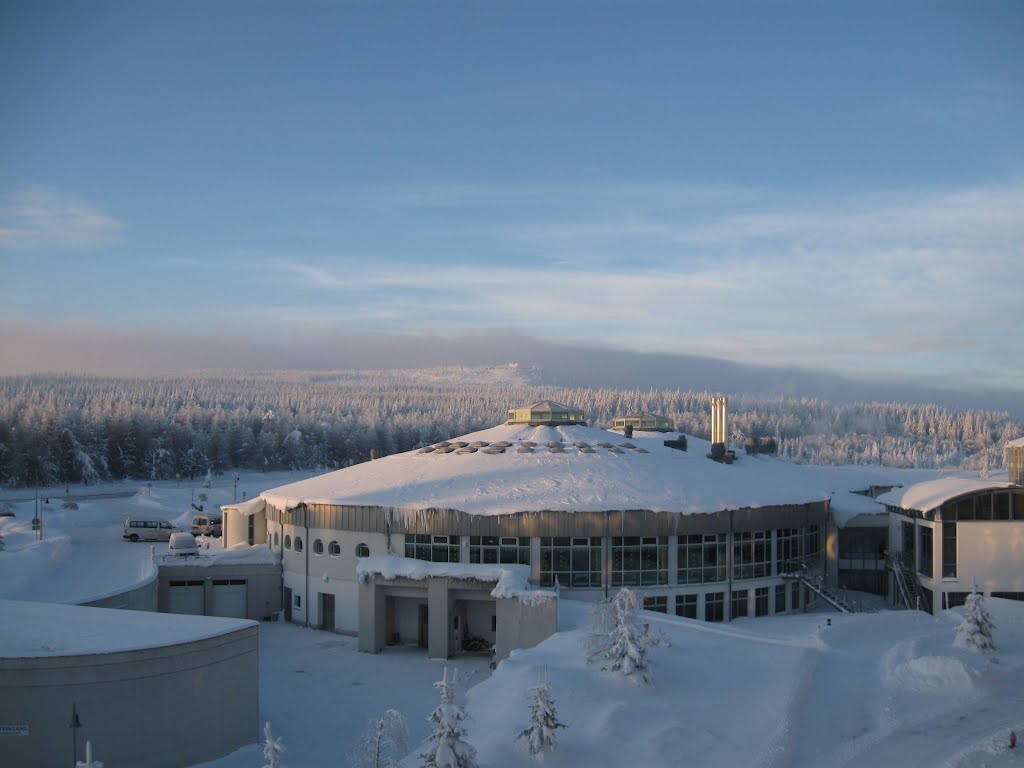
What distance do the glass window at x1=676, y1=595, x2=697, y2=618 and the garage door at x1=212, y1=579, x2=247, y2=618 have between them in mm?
18596

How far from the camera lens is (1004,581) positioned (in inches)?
1423

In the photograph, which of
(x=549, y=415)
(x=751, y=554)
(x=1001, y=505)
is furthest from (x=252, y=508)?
(x=1001, y=505)

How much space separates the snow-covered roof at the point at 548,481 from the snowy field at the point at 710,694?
4.67 m

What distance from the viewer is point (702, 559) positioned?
35.3m

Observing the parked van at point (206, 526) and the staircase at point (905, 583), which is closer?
the staircase at point (905, 583)

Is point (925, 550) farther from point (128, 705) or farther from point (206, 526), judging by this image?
point (206, 526)

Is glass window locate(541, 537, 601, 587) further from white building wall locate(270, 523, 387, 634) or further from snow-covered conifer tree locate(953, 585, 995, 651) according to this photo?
snow-covered conifer tree locate(953, 585, 995, 651)

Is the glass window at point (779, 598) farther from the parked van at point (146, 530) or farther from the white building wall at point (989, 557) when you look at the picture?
the parked van at point (146, 530)

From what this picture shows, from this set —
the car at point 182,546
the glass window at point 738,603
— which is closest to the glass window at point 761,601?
the glass window at point 738,603

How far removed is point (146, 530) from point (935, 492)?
131 ft

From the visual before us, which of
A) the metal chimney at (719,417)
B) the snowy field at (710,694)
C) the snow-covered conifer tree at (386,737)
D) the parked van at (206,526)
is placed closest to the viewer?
the snow-covered conifer tree at (386,737)

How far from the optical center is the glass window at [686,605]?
34.8 metres

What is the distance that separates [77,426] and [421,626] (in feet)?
297

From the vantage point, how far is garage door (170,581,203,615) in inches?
1581
